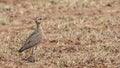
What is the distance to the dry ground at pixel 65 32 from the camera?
42.5 ft

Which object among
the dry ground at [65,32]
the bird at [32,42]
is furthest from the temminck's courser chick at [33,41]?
the dry ground at [65,32]

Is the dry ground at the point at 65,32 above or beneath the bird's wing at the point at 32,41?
beneath

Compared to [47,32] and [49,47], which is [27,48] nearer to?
[49,47]

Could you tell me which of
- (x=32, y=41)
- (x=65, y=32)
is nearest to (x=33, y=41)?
(x=32, y=41)

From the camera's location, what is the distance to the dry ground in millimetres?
12961

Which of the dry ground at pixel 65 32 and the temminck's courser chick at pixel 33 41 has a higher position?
the temminck's courser chick at pixel 33 41

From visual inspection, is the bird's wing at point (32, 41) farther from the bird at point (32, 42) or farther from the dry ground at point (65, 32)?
the dry ground at point (65, 32)

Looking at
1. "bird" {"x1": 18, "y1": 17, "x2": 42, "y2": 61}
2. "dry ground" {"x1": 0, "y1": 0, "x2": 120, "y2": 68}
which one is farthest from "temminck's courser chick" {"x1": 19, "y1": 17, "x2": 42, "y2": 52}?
"dry ground" {"x1": 0, "y1": 0, "x2": 120, "y2": 68}

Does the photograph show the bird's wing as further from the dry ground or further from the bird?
the dry ground

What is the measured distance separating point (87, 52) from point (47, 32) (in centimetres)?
337

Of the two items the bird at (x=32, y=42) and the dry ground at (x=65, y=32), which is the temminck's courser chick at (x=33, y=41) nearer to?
the bird at (x=32, y=42)

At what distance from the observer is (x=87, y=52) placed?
1380 centimetres

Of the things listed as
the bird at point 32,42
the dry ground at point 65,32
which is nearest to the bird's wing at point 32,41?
the bird at point 32,42

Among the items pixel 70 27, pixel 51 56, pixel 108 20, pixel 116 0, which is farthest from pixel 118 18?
pixel 51 56
